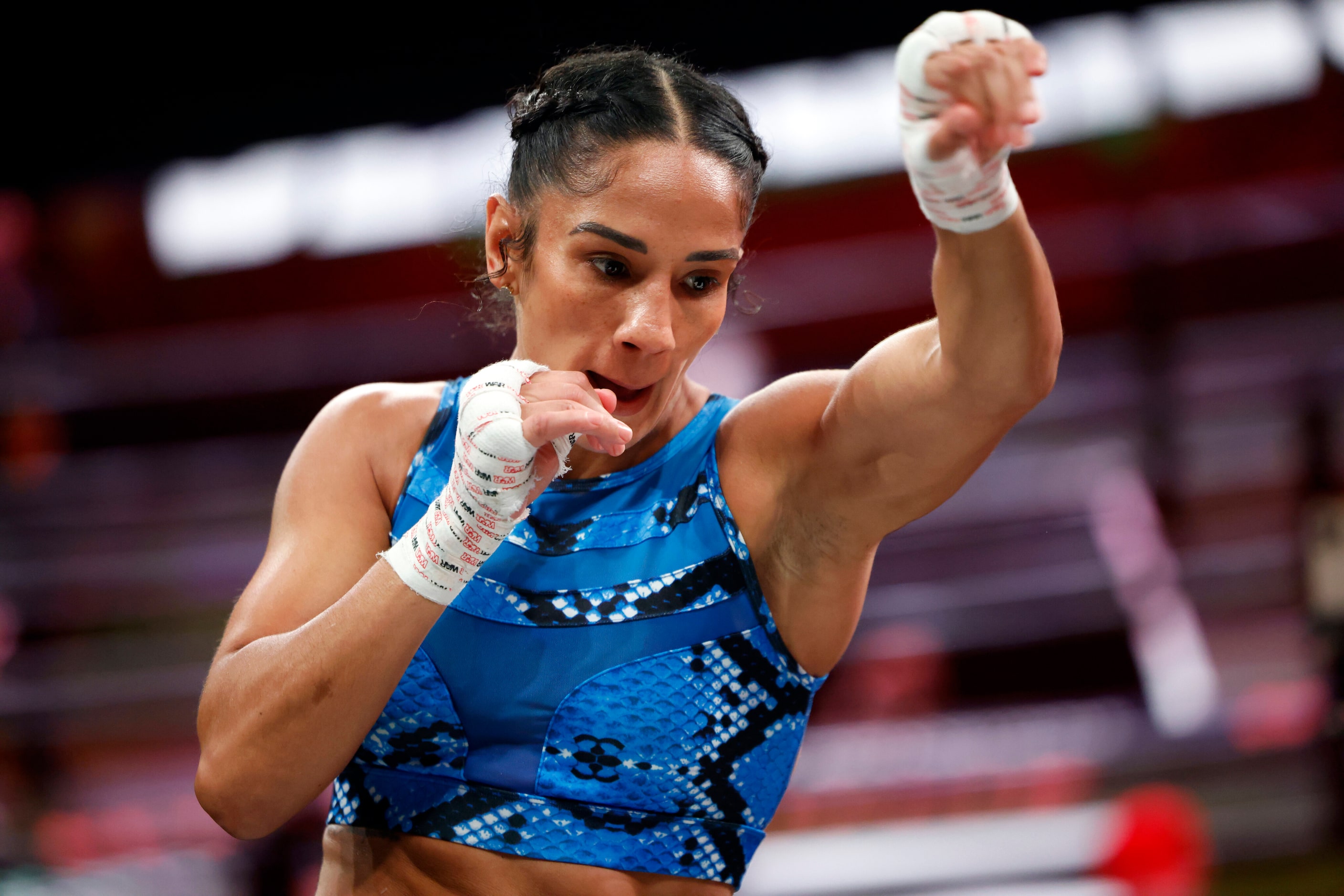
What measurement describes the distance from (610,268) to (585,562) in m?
0.27

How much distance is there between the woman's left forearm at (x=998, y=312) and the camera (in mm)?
856

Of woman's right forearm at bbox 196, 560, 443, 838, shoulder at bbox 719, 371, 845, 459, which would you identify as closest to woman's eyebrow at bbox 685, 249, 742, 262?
shoulder at bbox 719, 371, 845, 459

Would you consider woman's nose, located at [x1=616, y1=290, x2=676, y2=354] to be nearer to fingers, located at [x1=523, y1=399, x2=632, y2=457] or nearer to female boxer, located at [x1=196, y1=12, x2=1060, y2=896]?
female boxer, located at [x1=196, y1=12, x2=1060, y2=896]

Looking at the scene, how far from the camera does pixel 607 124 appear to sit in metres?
1.12

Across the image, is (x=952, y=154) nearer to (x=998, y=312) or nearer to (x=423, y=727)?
(x=998, y=312)

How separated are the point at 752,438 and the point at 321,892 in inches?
23.9

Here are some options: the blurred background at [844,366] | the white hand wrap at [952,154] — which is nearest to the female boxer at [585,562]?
the white hand wrap at [952,154]

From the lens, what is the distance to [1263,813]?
2.47 meters

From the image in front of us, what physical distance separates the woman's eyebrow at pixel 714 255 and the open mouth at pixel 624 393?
12cm

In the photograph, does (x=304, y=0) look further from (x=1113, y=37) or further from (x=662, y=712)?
(x=662, y=712)

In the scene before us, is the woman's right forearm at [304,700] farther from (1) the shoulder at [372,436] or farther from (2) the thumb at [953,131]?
(2) the thumb at [953,131]

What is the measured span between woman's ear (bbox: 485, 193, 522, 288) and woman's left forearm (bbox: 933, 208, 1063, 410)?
472 millimetres

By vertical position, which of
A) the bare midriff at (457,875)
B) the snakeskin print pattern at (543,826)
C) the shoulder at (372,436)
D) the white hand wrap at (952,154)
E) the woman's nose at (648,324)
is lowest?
the bare midriff at (457,875)

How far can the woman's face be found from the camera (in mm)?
1064
